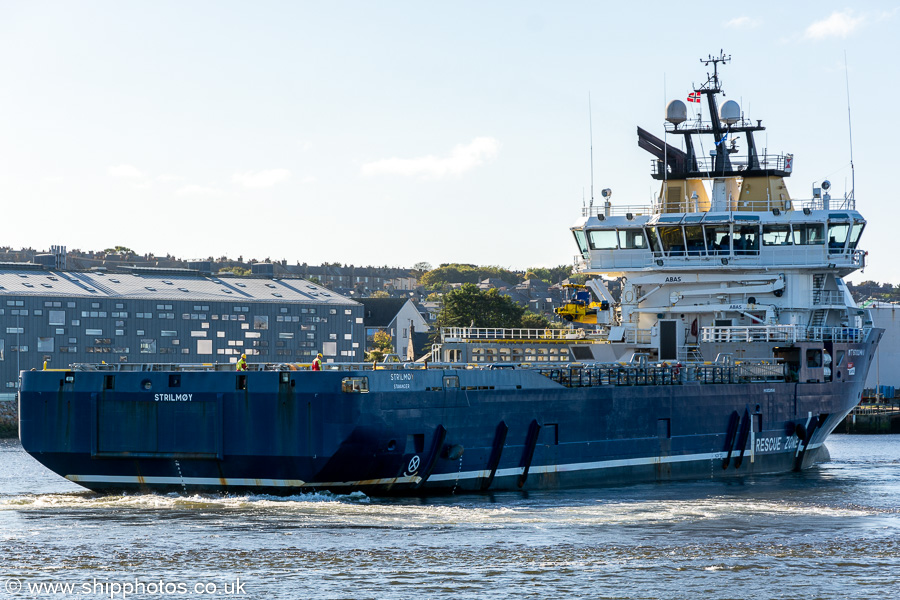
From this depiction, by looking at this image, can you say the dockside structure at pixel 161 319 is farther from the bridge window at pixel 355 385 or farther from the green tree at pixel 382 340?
the bridge window at pixel 355 385

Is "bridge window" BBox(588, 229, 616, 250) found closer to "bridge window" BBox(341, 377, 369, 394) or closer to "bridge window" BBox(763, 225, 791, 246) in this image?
"bridge window" BBox(763, 225, 791, 246)

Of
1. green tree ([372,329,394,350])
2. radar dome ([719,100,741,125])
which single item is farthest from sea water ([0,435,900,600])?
green tree ([372,329,394,350])

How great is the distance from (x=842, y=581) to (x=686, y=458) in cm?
1601

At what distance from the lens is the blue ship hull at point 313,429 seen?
3278 cm

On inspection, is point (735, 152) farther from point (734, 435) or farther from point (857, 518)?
point (857, 518)

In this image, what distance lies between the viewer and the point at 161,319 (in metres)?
90.8

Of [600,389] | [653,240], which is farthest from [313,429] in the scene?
[653,240]

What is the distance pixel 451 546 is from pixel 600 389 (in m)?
11.8

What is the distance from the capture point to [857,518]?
3284 centimetres

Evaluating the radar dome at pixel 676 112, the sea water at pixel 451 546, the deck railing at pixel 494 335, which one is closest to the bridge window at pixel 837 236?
the radar dome at pixel 676 112

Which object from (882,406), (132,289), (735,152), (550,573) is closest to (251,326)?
(132,289)

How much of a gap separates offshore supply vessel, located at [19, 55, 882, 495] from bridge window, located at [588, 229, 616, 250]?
53 mm

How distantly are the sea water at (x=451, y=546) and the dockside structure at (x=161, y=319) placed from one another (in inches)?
2031

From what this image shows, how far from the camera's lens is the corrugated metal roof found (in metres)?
88.1
